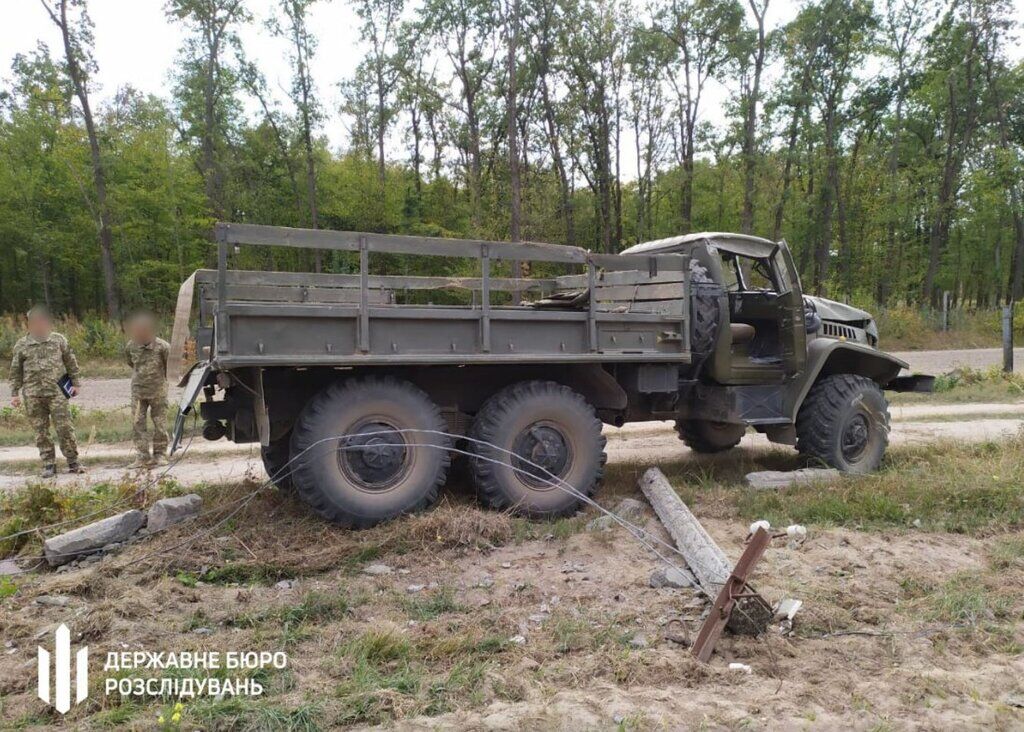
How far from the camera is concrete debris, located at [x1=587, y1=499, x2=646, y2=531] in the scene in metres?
5.26

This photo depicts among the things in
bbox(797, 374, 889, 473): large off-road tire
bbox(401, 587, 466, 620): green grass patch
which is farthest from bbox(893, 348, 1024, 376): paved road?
bbox(401, 587, 466, 620): green grass patch

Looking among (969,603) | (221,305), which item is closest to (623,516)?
(969,603)

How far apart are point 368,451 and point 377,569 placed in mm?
905

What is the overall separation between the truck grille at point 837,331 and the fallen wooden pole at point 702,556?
258 centimetres

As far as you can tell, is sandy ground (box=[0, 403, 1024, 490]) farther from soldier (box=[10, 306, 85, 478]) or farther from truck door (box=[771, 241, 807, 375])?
truck door (box=[771, 241, 807, 375])

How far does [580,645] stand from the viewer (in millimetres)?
3418

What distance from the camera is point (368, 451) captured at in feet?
16.6

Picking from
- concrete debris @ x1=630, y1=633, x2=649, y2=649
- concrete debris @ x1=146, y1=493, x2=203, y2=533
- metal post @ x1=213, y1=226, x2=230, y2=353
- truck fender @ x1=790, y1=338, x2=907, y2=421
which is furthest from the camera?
truck fender @ x1=790, y1=338, x2=907, y2=421

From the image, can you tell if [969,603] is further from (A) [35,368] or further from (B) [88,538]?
(A) [35,368]

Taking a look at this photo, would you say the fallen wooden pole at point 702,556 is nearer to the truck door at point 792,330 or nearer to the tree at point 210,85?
the truck door at point 792,330

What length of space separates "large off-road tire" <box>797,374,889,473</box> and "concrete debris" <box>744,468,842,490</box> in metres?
0.32

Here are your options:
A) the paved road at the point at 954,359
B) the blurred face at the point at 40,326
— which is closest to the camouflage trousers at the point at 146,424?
the blurred face at the point at 40,326

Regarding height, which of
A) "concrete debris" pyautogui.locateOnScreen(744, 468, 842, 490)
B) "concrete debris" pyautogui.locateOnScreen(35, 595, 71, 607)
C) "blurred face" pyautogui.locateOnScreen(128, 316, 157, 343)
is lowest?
"concrete debris" pyautogui.locateOnScreen(35, 595, 71, 607)

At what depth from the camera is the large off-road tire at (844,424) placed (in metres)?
6.78
